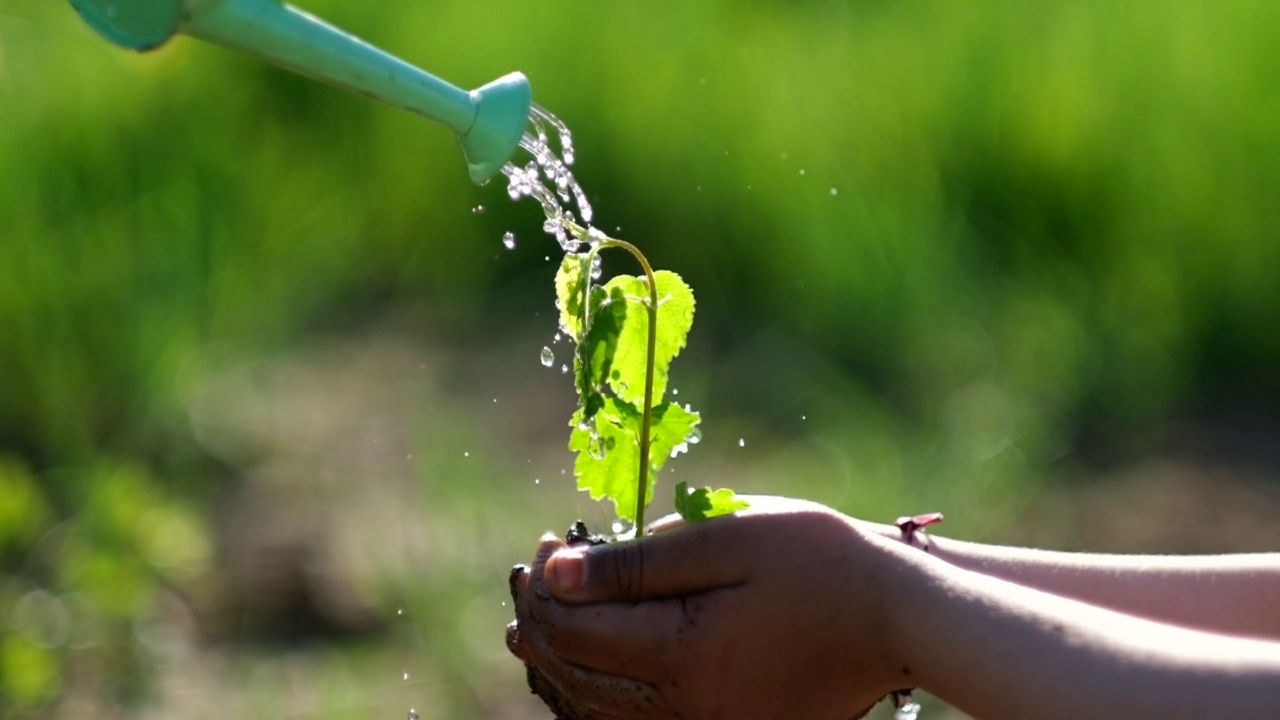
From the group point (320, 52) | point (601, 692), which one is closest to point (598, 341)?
point (601, 692)

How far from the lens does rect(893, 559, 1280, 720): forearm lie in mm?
1213

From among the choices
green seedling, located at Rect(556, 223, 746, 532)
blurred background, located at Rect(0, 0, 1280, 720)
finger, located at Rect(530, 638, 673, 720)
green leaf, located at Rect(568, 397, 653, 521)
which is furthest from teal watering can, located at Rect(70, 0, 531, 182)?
blurred background, located at Rect(0, 0, 1280, 720)

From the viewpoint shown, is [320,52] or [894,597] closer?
[320,52]

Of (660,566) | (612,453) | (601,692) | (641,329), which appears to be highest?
(641,329)

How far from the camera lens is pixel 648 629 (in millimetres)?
1390

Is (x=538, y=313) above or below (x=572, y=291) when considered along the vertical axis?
above

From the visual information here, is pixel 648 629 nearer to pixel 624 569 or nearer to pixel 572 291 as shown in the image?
pixel 624 569

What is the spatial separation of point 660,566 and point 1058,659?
0.35m

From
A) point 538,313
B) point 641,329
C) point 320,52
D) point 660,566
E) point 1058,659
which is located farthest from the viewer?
point 538,313

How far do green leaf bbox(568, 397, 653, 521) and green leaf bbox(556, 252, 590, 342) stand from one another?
9 cm

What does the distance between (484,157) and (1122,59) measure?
3056mm

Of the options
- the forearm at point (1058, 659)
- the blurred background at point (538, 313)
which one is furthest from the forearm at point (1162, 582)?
the blurred background at point (538, 313)

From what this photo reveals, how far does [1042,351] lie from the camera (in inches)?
135

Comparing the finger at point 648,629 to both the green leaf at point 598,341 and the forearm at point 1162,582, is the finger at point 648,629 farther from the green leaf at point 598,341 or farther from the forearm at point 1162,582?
the forearm at point 1162,582
